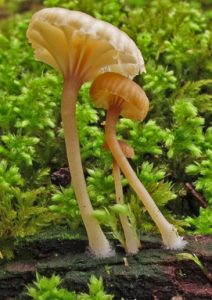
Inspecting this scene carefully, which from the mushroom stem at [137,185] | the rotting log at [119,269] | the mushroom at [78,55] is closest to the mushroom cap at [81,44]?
the mushroom at [78,55]

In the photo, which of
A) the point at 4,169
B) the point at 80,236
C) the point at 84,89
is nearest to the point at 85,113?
the point at 84,89

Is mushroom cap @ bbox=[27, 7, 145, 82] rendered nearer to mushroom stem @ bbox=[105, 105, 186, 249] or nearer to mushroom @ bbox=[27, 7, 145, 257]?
mushroom @ bbox=[27, 7, 145, 257]

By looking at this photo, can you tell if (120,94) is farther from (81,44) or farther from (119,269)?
(119,269)

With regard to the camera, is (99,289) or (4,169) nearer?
(99,289)

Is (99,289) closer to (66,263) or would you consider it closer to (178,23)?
(66,263)

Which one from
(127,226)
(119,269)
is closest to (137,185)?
(127,226)
